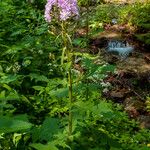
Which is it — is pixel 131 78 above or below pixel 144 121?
above

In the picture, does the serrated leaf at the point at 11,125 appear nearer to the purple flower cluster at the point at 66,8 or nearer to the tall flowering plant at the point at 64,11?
the tall flowering plant at the point at 64,11

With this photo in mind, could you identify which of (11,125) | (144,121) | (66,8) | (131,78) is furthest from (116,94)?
(11,125)

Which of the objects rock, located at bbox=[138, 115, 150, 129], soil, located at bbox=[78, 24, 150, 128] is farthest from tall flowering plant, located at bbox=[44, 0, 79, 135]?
rock, located at bbox=[138, 115, 150, 129]

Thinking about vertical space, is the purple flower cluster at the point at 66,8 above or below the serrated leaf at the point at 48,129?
above

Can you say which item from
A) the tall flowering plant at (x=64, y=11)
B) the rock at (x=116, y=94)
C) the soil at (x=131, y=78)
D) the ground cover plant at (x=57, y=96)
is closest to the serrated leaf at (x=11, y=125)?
the ground cover plant at (x=57, y=96)

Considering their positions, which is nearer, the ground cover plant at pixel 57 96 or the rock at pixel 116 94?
the ground cover plant at pixel 57 96

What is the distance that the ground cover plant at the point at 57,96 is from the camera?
3375mm

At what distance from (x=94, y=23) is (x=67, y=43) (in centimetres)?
798

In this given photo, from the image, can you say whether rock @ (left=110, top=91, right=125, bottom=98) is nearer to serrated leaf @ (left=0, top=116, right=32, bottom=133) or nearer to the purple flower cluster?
the purple flower cluster

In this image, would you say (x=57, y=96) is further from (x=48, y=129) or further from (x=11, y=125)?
(x=11, y=125)

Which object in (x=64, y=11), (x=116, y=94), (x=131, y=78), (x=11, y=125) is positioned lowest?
(x=116, y=94)

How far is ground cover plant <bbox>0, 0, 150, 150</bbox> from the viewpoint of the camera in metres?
3.38

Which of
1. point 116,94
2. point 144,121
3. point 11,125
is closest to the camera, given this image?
point 11,125

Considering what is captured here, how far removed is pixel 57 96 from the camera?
3592 millimetres
